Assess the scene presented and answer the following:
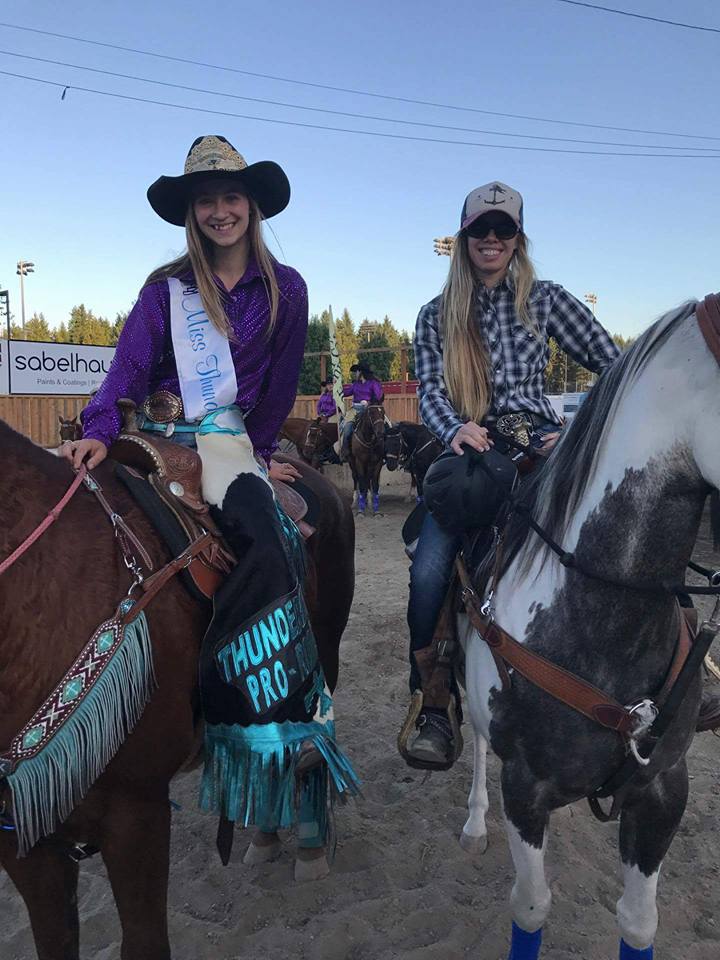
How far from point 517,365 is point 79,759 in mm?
1976

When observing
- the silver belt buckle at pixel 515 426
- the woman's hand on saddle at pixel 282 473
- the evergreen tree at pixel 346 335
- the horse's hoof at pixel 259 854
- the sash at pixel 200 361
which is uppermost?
the evergreen tree at pixel 346 335

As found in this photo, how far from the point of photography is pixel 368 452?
12648 mm

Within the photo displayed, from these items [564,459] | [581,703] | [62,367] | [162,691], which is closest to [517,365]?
[564,459]

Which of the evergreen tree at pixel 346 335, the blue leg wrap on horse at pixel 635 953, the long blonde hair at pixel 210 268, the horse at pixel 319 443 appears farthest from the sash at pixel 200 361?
the evergreen tree at pixel 346 335

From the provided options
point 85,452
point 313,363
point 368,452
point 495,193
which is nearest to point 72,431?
point 85,452

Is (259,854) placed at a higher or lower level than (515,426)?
lower

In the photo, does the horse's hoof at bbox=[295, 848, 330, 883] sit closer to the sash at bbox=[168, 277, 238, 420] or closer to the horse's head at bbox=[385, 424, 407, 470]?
the sash at bbox=[168, 277, 238, 420]

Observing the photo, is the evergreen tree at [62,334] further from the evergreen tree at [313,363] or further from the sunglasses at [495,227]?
the sunglasses at [495,227]

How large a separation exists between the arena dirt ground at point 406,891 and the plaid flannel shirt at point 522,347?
194 centimetres

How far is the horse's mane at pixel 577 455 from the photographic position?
1644 millimetres

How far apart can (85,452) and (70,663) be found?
67 cm

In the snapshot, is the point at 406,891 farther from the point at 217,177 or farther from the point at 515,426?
the point at 217,177

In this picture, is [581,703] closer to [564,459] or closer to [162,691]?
[564,459]

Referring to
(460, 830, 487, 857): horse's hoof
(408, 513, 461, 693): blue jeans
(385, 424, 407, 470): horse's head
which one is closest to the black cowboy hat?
(408, 513, 461, 693): blue jeans
